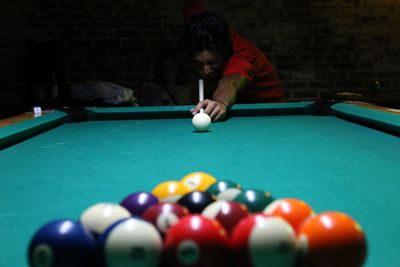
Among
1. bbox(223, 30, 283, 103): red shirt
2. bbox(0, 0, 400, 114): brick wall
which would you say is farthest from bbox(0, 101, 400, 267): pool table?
bbox(0, 0, 400, 114): brick wall

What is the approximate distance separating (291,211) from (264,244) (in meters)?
0.15

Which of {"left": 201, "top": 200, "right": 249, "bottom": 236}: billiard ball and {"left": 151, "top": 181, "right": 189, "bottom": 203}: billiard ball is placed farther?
{"left": 151, "top": 181, "right": 189, "bottom": 203}: billiard ball

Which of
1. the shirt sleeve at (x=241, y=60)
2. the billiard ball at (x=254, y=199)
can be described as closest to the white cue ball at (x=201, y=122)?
the shirt sleeve at (x=241, y=60)

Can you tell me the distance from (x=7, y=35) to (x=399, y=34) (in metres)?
4.84

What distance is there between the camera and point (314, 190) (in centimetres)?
113

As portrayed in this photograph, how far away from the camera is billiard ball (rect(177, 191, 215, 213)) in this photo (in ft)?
2.74

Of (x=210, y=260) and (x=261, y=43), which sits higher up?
(x=261, y=43)

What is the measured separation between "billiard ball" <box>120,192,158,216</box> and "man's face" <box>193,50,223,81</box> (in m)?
2.78

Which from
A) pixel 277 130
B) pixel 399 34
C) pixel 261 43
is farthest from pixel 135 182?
pixel 399 34

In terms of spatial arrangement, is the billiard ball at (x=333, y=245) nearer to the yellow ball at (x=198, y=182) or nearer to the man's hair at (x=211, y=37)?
the yellow ball at (x=198, y=182)

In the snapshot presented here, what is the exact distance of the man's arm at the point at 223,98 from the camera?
2.54 m

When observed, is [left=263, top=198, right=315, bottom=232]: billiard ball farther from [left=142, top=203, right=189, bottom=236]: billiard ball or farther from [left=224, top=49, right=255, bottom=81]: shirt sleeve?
[left=224, top=49, right=255, bottom=81]: shirt sleeve

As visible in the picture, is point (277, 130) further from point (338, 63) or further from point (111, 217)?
point (338, 63)

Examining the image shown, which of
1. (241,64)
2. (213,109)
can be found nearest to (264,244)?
(213,109)
